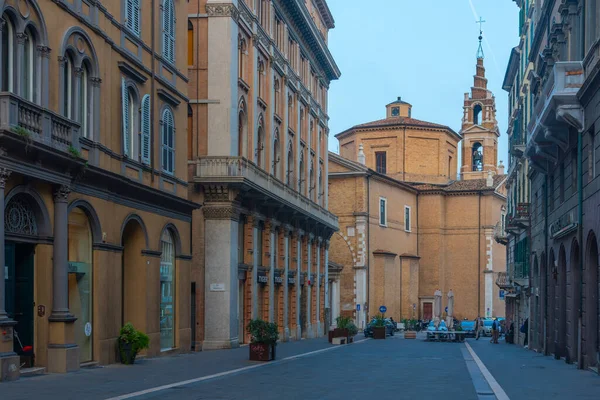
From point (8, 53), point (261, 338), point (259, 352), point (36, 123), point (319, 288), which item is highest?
point (8, 53)

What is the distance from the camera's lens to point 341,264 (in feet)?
261

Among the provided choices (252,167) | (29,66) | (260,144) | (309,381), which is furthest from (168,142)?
(260,144)

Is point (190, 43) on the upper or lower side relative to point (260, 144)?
upper

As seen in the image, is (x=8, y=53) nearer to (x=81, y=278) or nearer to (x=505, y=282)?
A: (x=81, y=278)

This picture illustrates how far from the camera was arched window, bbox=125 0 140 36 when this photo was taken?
26.8m

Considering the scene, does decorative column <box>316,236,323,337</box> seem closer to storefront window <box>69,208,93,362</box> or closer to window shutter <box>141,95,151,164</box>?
window shutter <box>141,95,151,164</box>

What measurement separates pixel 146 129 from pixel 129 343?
6.46m

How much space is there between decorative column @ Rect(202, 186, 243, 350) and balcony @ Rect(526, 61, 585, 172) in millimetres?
11499

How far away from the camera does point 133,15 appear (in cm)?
2733

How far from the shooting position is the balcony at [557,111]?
1006 inches

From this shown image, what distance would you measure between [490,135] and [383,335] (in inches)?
1724

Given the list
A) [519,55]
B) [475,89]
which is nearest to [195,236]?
[519,55]

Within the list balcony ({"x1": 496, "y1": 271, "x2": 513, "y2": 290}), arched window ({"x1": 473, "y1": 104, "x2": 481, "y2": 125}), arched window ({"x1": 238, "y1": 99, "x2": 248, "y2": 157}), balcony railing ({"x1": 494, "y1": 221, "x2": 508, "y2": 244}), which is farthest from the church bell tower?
arched window ({"x1": 238, "y1": 99, "x2": 248, "y2": 157})

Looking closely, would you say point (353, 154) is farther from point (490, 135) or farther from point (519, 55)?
point (519, 55)
